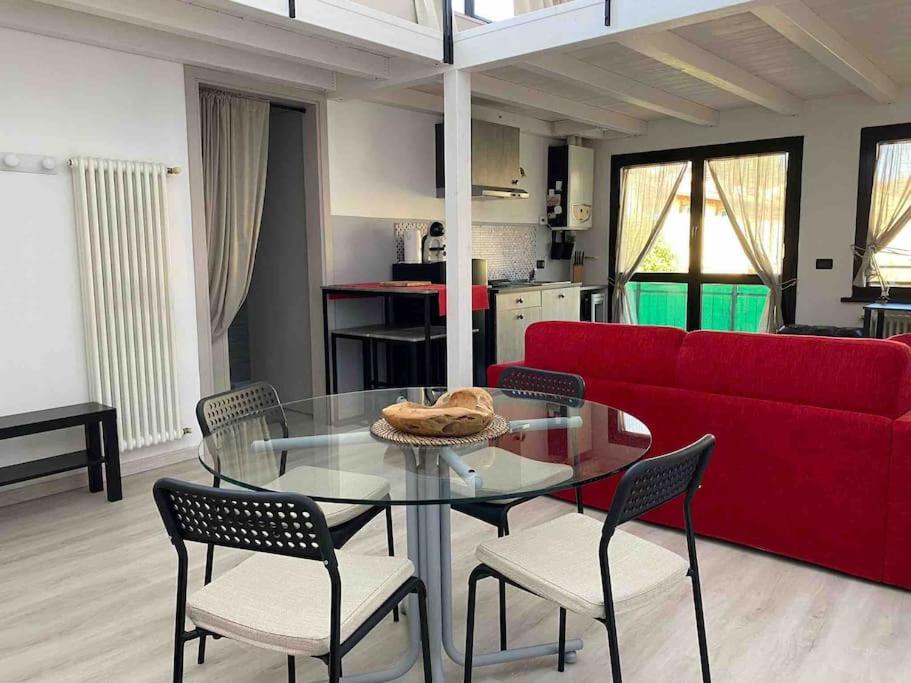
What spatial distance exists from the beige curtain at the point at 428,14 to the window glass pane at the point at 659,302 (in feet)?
14.1

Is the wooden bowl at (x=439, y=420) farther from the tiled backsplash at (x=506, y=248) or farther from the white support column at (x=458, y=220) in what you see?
the tiled backsplash at (x=506, y=248)

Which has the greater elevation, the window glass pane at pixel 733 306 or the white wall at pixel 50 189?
the white wall at pixel 50 189

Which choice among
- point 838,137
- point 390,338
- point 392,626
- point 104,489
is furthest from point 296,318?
point 838,137

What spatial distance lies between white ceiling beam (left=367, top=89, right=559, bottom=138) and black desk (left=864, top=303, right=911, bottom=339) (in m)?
3.45

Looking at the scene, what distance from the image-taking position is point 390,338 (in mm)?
4973

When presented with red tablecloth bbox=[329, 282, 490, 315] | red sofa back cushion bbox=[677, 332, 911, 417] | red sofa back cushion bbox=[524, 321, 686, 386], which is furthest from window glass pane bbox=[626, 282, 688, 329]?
red sofa back cushion bbox=[677, 332, 911, 417]

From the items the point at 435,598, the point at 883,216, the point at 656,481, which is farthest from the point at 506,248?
the point at 656,481

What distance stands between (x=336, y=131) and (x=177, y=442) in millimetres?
2558

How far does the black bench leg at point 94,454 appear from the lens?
362 cm

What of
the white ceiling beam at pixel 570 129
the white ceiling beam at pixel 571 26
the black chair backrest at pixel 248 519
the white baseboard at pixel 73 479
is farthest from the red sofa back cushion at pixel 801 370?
the white ceiling beam at pixel 570 129

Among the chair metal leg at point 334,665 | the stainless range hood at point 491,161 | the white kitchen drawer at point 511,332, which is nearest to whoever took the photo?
the chair metal leg at point 334,665

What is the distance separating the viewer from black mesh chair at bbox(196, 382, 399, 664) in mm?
2094

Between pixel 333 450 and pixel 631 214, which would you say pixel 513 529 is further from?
pixel 631 214

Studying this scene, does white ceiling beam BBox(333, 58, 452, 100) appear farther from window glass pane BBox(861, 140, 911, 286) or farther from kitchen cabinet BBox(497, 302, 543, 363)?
window glass pane BBox(861, 140, 911, 286)
